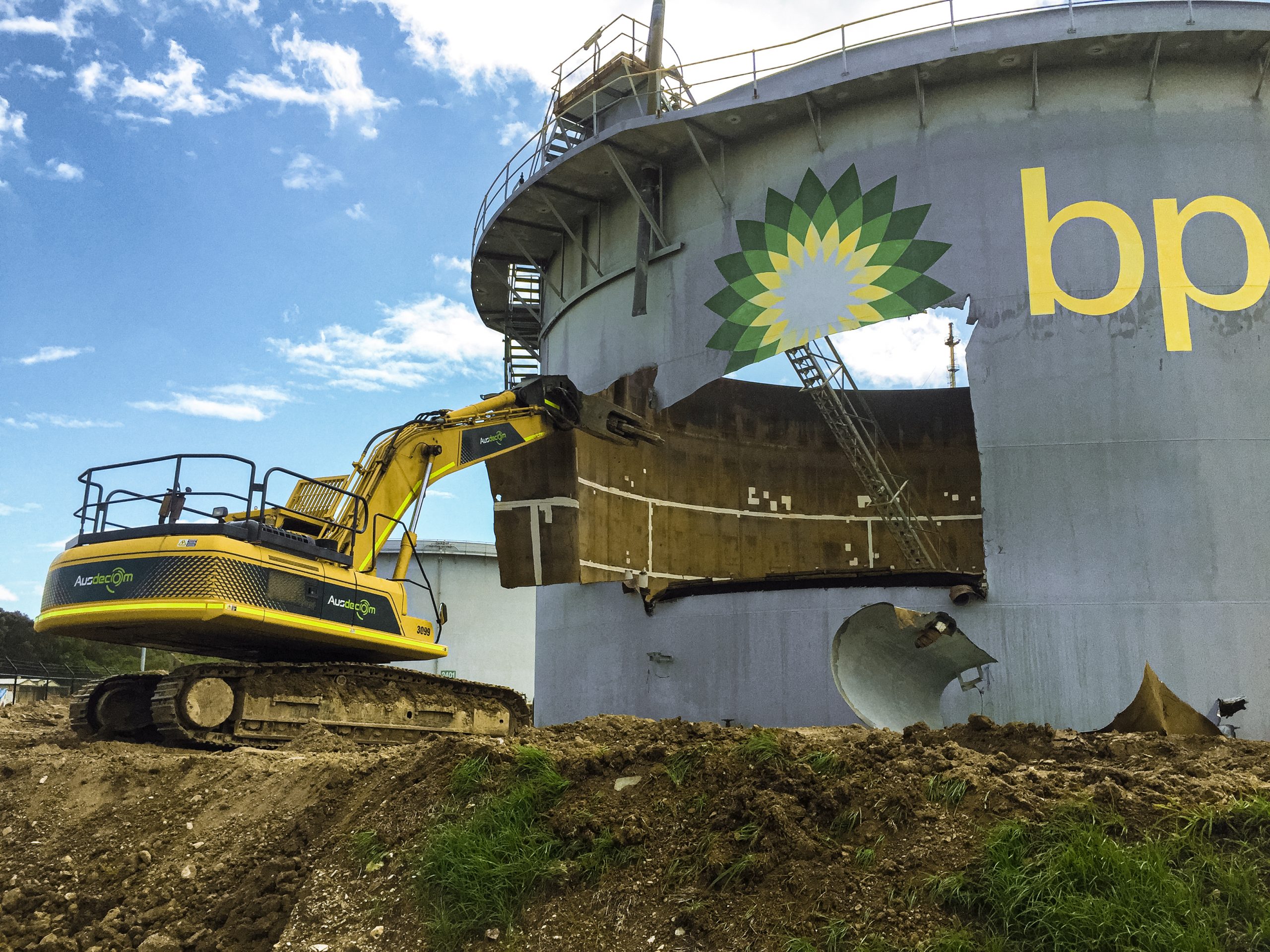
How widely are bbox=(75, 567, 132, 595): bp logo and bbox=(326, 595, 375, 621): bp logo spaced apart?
90.4 inches

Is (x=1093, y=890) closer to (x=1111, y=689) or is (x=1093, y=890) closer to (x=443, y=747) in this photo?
(x=443, y=747)

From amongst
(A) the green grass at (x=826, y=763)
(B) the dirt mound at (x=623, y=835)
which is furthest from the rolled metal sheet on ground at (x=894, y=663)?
(A) the green grass at (x=826, y=763)

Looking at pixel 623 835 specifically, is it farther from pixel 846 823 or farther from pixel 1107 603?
pixel 1107 603

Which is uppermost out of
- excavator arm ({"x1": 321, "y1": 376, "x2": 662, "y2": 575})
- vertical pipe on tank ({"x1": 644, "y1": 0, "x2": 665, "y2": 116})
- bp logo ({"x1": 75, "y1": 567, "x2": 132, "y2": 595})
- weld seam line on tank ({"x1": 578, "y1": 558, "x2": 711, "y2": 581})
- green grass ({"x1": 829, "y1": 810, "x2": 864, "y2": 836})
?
vertical pipe on tank ({"x1": 644, "y1": 0, "x2": 665, "y2": 116})

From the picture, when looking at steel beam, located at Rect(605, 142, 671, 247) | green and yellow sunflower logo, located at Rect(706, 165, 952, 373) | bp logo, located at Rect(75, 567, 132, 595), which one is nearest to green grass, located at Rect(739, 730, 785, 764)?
bp logo, located at Rect(75, 567, 132, 595)

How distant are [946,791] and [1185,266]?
1203cm

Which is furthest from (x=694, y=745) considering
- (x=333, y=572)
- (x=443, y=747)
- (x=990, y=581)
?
(x=990, y=581)

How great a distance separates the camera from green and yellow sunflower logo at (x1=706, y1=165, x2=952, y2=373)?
52.7 feet

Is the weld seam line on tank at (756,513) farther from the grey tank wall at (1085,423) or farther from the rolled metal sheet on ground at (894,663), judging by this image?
the rolled metal sheet on ground at (894,663)

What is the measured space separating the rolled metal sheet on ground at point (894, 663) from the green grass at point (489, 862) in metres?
9.14

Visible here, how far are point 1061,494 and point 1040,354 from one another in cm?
210

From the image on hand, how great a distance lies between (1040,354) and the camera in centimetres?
1520

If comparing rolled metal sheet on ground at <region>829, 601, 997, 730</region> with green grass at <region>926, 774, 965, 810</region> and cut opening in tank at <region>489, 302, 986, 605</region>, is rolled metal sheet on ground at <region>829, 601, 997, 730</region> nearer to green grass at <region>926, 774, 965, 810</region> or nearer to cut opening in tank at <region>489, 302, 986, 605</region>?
cut opening in tank at <region>489, 302, 986, 605</region>

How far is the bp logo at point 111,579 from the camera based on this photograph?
1191 cm
